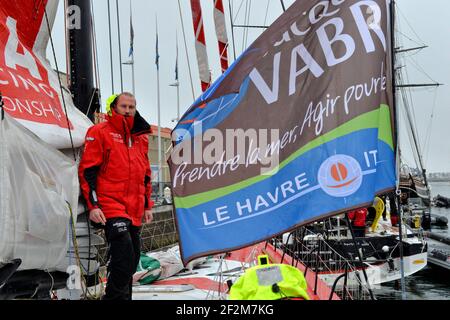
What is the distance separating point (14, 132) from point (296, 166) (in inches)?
65.2

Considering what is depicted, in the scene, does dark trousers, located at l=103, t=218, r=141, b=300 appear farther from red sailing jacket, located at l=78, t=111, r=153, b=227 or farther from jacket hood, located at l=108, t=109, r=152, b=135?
jacket hood, located at l=108, t=109, r=152, b=135

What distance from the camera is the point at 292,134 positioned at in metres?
2.89

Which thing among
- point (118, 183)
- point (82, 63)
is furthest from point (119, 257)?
point (82, 63)

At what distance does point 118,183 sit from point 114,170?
0.10 m

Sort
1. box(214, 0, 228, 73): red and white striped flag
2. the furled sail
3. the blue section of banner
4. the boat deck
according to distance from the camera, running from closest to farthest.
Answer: the furled sail < the blue section of banner < the boat deck < box(214, 0, 228, 73): red and white striped flag

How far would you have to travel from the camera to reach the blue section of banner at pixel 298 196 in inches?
106

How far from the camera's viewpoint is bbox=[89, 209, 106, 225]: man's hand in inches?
126

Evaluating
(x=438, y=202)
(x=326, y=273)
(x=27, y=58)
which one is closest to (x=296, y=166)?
(x=27, y=58)

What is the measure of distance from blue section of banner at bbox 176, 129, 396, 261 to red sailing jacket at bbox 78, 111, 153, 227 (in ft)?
2.13

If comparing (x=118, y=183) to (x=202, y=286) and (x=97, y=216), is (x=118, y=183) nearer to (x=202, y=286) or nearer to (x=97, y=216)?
(x=97, y=216)

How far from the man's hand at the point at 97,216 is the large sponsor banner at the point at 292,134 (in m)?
0.58

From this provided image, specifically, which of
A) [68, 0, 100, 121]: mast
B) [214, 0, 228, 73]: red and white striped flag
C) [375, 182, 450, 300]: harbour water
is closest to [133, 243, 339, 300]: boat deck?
[68, 0, 100, 121]: mast
